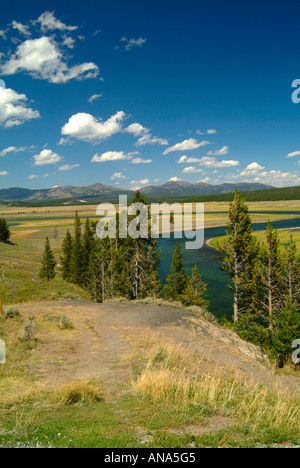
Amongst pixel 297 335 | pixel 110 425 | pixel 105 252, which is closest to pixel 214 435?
pixel 110 425

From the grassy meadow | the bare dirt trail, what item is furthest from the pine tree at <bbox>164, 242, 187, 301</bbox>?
the grassy meadow

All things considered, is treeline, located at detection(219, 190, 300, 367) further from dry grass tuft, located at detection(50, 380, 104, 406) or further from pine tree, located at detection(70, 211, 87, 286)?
pine tree, located at detection(70, 211, 87, 286)

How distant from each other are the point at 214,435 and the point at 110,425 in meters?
2.24

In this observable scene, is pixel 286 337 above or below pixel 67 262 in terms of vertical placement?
below

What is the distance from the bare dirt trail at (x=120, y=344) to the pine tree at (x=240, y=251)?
10469 millimetres

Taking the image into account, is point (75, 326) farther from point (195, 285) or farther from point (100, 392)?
point (195, 285)

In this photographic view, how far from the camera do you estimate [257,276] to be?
29.5 meters


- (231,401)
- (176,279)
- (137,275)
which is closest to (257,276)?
(176,279)

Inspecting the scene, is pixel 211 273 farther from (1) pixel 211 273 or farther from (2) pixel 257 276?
(2) pixel 257 276

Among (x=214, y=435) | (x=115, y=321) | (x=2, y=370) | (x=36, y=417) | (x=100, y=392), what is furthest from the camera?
(x=115, y=321)

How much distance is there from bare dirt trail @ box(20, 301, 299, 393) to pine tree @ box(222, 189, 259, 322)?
Result: 10.5 metres

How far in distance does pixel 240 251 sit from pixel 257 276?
334 cm

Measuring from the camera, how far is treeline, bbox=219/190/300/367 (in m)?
27.1

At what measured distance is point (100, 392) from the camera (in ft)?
26.7
